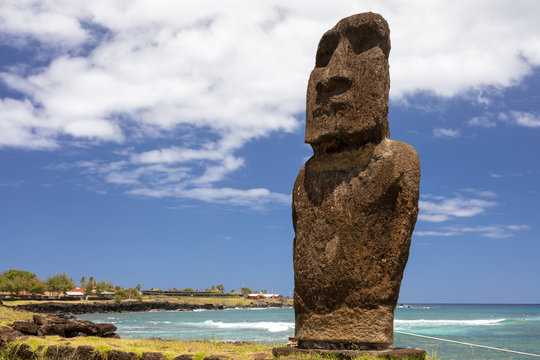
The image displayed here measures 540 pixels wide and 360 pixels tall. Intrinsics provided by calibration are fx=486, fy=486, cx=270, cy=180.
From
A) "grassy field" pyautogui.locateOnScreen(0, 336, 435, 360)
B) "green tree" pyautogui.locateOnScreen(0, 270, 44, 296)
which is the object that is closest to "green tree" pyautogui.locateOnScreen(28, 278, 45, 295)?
"green tree" pyautogui.locateOnScreen(0, 270, 44, 296)

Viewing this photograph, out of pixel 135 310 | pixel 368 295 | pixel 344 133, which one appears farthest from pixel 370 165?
pixel 135 310

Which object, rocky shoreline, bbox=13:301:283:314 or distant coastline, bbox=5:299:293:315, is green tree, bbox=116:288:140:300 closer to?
distant coastline, bbox=5:299:293:315

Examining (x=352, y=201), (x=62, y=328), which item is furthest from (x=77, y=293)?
(x=352, y=201)

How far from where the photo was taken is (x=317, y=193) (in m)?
6.57

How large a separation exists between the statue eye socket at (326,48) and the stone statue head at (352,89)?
0.04ft

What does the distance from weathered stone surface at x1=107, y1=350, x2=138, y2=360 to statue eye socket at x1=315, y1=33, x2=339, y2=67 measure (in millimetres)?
5004

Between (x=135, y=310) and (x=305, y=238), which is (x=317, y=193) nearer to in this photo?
(x=305, y=238)

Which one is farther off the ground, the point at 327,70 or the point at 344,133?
the point at 327,70

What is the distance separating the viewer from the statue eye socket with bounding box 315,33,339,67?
22.6ft

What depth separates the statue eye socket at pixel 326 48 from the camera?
6.88 metres

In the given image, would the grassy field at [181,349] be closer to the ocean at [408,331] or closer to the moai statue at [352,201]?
the moai statue at [352,201]

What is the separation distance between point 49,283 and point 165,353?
218ft

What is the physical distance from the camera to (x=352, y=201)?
242 inches

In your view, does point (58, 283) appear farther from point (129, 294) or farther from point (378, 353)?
point (378, 353)
